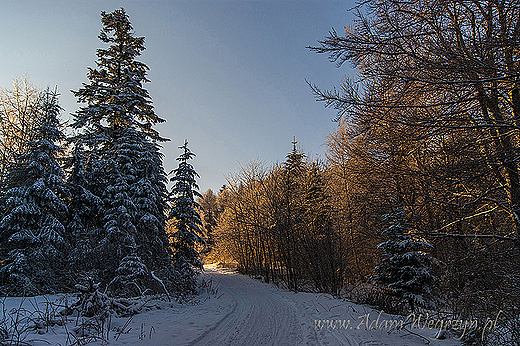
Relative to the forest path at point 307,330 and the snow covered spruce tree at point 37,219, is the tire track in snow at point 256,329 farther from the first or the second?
the snow covered spruce tree at point 37,219

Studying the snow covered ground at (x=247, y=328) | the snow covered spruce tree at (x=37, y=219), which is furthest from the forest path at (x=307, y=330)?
the snow covered spruce tree at (x=37, y=219)

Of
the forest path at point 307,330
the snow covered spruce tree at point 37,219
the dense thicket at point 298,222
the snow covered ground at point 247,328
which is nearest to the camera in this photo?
the snow covered ground at point 247,328

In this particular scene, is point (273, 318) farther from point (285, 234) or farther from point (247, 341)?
point (285, 234)

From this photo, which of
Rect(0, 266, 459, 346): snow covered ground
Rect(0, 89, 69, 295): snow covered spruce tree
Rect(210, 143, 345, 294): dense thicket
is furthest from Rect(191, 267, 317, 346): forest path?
Rect(0, 89, 69, 295): snow covered spruce tree

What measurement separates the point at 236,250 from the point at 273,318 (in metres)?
23.5

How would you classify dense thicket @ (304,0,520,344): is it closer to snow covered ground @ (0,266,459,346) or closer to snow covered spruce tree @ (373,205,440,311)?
snow covered ground @ (0,266,459,346)

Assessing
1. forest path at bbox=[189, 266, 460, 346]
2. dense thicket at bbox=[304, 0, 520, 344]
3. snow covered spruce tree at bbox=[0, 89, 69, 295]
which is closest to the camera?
dense thicket at bbox=[304, 0, 520, 344]

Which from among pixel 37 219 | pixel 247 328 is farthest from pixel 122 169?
pixel 247 328

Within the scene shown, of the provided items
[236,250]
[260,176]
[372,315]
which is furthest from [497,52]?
[236,250]

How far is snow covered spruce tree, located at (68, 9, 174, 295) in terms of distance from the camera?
11555mm

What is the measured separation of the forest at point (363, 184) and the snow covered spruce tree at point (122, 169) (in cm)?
8

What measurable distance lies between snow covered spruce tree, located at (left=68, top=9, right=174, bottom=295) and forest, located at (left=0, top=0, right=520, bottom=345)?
0.08m

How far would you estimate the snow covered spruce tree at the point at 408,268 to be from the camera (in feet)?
28.7

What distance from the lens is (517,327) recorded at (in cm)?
372
